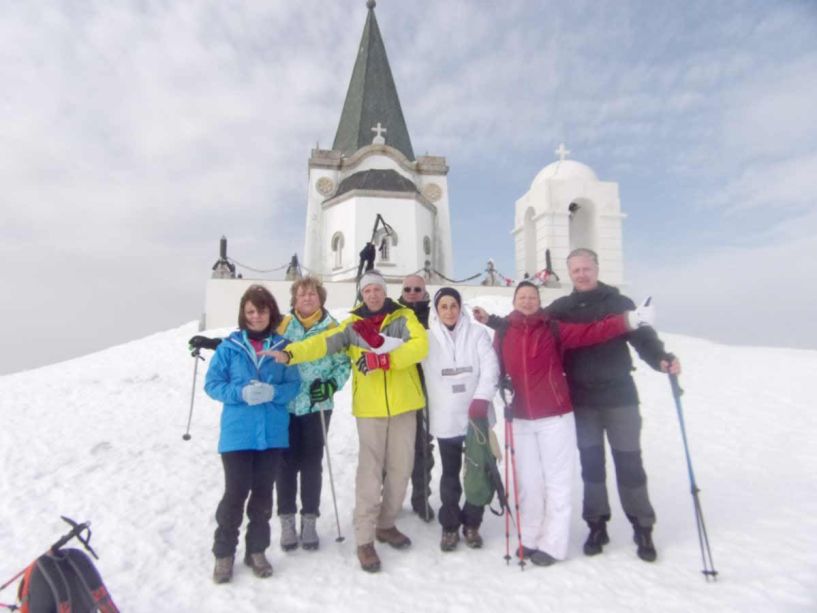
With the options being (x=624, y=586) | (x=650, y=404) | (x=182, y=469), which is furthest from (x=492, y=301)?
(x=624, y=586)

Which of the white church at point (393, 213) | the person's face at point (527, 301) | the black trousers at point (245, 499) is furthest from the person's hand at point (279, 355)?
the white church at point (393, 213)

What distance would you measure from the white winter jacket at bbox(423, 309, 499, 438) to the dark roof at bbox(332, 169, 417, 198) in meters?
19.5

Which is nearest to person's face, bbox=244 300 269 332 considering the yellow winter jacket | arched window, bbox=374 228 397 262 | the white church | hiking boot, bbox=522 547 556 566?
the yellow winter jacket

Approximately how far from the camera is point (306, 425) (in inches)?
173

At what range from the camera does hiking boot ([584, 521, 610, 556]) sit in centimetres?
422

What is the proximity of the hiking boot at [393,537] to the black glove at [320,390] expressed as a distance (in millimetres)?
1218

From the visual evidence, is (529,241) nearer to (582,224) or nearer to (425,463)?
(582,224)

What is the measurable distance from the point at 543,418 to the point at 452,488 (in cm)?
93

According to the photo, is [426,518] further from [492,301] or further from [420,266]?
[420,266]

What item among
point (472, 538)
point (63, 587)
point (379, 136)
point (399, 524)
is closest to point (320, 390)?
point (399, 524)

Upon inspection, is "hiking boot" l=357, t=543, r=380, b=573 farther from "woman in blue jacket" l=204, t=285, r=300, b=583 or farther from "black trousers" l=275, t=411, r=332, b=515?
"woman in blue jacket" l=204, t=285, r=300, b=583

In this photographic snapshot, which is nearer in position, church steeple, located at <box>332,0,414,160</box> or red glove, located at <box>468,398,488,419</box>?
red glove, located at <box>468,398,488,419</box>

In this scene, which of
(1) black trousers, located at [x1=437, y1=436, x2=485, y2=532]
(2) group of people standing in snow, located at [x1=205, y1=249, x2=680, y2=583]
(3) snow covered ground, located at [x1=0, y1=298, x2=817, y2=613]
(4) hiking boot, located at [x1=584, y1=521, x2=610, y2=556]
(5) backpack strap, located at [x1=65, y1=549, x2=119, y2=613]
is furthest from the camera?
(1) black trousers, located at [x1=437, y1=436, x2=485, y2=532]

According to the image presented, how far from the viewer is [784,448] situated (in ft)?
24.0
